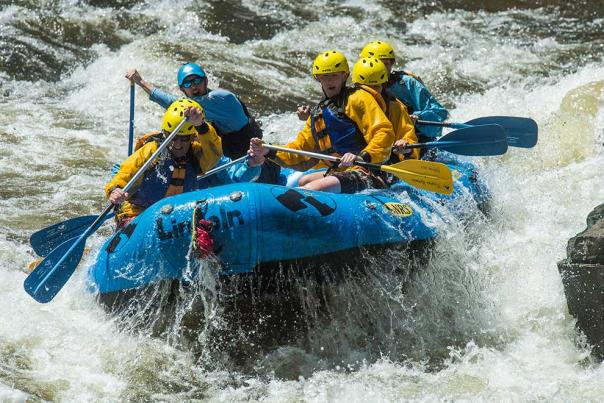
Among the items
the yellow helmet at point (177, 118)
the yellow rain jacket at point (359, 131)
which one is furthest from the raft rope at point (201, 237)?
the yellow rain jacket at point (359, 131)

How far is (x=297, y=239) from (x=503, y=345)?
175 cm

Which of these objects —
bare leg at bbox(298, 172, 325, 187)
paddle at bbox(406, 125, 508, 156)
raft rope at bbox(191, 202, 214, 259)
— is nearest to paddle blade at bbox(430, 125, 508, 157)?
paddle at bbox(406, 125, 508, 156)

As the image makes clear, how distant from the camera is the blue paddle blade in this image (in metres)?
7.02

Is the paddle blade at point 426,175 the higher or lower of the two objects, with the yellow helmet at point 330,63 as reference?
lower

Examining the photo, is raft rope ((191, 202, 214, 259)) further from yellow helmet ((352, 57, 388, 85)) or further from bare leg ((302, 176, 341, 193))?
yellow helmet ((352, 57, 388, 85))

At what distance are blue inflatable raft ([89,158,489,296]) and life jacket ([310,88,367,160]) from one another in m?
0.98

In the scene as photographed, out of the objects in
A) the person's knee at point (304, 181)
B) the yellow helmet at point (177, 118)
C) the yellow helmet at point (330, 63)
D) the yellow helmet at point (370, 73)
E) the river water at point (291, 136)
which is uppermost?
the yellow helmet at point (330, 63)

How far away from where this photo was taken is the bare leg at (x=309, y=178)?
23.7 ft

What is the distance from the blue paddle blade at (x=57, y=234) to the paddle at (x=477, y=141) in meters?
2.63

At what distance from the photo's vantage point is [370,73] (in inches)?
293

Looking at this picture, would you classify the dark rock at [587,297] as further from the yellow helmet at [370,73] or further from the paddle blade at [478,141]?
the yellow helmet at [370,73]

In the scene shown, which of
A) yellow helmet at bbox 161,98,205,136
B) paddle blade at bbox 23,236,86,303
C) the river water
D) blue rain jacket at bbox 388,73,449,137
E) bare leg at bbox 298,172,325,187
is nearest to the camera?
the river water

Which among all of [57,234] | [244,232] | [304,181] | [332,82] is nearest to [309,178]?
[304,181]

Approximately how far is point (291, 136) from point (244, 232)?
5567 mm
